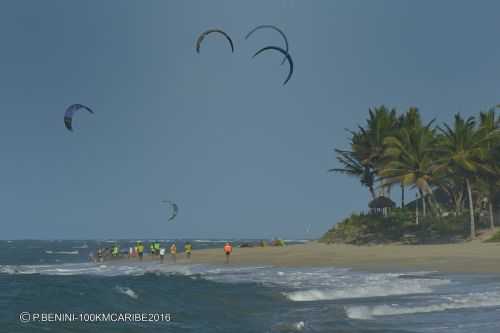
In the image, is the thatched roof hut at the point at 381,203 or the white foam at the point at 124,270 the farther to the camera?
the thatched roof hut at the point at 381,203

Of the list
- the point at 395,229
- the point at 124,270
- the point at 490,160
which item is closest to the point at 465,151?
the point at 490,160

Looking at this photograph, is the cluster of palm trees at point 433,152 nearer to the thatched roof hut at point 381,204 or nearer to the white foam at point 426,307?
the thatched roof hut at point 381,204

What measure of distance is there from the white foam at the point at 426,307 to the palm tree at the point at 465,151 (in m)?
28.5

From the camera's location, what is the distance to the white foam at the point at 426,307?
16938 millimetres

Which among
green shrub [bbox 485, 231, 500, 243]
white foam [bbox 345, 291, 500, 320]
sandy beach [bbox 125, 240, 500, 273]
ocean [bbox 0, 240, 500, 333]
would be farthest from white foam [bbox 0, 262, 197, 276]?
white foam [bbox 345, 291, 500, 320]

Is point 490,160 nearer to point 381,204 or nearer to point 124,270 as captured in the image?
point 381,204

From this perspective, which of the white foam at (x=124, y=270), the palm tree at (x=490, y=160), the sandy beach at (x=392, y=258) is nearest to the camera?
the sandy beach at (x=392, y=258)

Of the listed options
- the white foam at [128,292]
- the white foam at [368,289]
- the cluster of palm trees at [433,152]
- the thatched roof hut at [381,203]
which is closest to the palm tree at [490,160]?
the cluster of palm trees at [433,152]

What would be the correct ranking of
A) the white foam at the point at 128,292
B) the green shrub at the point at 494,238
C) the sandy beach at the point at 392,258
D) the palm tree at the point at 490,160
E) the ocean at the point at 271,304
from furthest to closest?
1. the palm tree at the point at 490,160
2. the green shrub at the point at 494,238
3. the sandy beach at the point at 392,258
4. the white foam at the point at 128,292
5. the ocean at the point at 271,304

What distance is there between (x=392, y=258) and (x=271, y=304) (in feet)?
59.2

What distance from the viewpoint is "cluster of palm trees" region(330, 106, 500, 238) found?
46562 mm

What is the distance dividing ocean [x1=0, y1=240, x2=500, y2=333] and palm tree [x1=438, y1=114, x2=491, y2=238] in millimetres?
17594

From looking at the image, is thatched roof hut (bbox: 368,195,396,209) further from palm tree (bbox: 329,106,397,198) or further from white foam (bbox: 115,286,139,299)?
white foam (bbox: 115,286,139,299)

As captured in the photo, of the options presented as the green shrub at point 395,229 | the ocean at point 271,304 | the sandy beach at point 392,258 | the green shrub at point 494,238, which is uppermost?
the green shrub at point 395,229
